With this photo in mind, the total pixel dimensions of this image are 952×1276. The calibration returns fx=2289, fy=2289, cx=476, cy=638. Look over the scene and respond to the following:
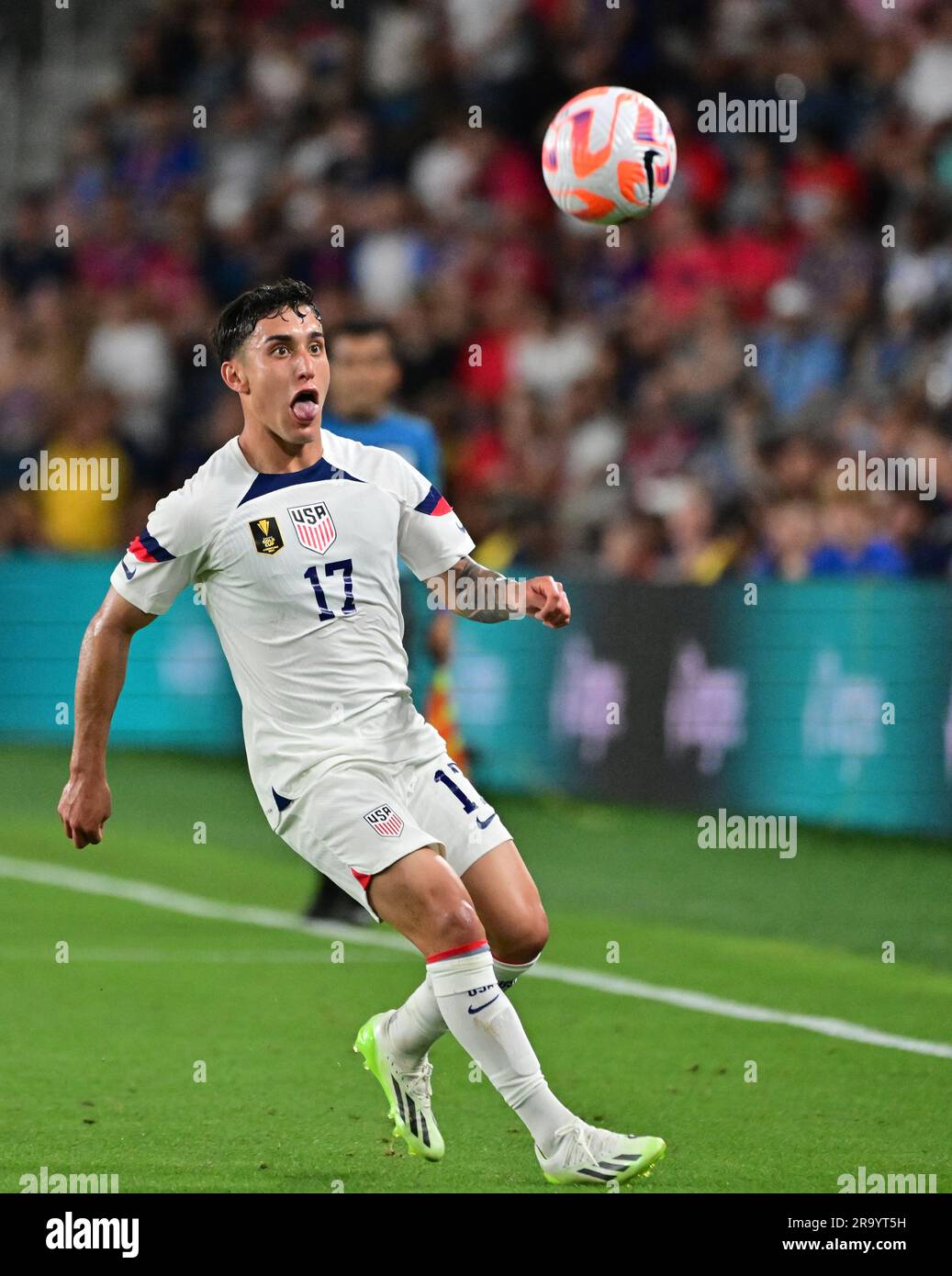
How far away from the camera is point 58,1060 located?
7.72m

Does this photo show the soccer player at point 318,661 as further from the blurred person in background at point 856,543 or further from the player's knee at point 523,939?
the blurred person in background at point 856,543

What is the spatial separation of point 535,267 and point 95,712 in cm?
1224

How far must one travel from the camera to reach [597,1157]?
5.80 m

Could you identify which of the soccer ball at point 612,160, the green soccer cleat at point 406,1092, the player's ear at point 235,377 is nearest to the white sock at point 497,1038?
the green soccer cleat at point 406,1092

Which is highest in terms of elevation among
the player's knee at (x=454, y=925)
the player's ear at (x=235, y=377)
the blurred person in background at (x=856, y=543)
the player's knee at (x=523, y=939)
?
the player's ear at (x=235, y=377)

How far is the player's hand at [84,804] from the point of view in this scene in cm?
602

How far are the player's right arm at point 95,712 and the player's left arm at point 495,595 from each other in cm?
91

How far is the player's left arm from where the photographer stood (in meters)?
6.01

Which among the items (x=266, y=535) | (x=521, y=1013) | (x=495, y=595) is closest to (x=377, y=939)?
(x=521, y=1013)

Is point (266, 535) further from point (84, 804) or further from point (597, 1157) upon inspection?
point (597, 1157)

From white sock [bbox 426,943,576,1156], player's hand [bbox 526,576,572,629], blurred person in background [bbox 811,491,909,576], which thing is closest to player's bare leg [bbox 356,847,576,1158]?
white sock [bbox 426,943,576,1156]

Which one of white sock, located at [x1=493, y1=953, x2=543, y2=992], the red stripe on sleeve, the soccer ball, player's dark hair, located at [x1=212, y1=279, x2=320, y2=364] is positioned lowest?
white sock, located at [x1=493, y1=953, x2=543, y2=992]

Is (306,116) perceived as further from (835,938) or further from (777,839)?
(835,938)

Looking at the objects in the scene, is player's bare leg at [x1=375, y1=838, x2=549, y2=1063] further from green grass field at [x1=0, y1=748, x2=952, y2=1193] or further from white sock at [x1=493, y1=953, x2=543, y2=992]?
green grass field at [x1=0, y1=748, x2=952, y2=1193]
